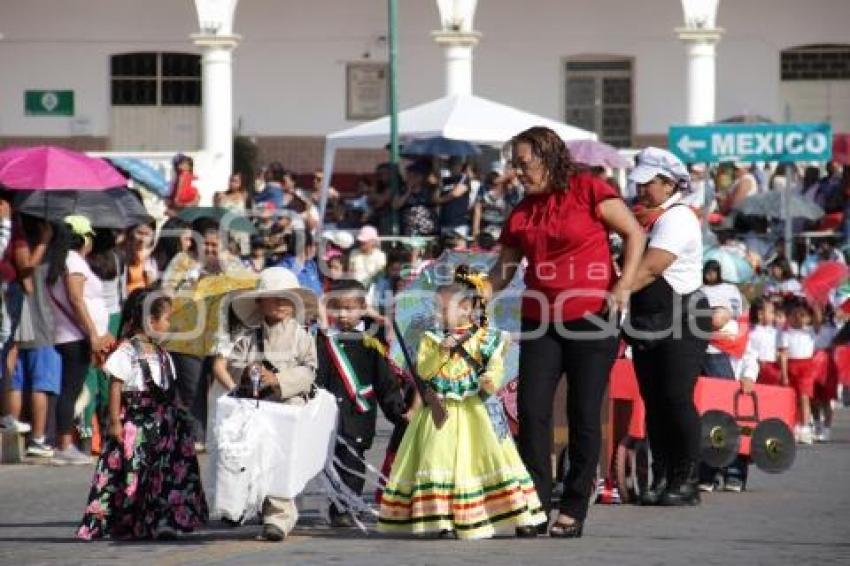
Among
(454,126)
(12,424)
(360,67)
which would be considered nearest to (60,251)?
(12,424)

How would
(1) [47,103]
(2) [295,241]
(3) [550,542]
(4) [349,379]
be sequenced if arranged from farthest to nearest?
1. (1) [47,103]
2. (2) [295,241]
3. (4) [349,379]
4. (3) [550,542]

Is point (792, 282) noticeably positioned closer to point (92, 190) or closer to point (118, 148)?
point (92, 190)

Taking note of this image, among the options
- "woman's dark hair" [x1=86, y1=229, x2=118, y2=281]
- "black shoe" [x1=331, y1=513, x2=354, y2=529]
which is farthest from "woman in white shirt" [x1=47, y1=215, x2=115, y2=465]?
"black shoe" [x1=331, y1=513, x2=354, y2=529]

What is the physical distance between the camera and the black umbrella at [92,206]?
18.0 metres

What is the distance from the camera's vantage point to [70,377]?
16688 millimetres

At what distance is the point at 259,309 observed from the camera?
39.6 ft

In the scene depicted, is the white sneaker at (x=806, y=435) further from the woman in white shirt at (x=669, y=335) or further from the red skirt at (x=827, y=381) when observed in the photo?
the woman in white shirt at (x=669, y=335)

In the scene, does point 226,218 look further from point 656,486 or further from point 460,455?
point 460,455

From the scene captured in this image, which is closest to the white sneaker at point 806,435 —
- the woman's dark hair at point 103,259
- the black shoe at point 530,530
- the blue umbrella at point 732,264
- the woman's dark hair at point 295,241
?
the blue umbrella at point 732,264

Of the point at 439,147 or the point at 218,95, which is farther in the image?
the point at 218,95

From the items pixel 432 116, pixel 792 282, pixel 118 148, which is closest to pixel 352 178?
pixel 118 148

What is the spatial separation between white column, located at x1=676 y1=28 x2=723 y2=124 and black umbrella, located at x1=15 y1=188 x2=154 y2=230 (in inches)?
698

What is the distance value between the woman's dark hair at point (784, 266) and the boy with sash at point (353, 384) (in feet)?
44.1

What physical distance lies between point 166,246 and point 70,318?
8.43 ft
